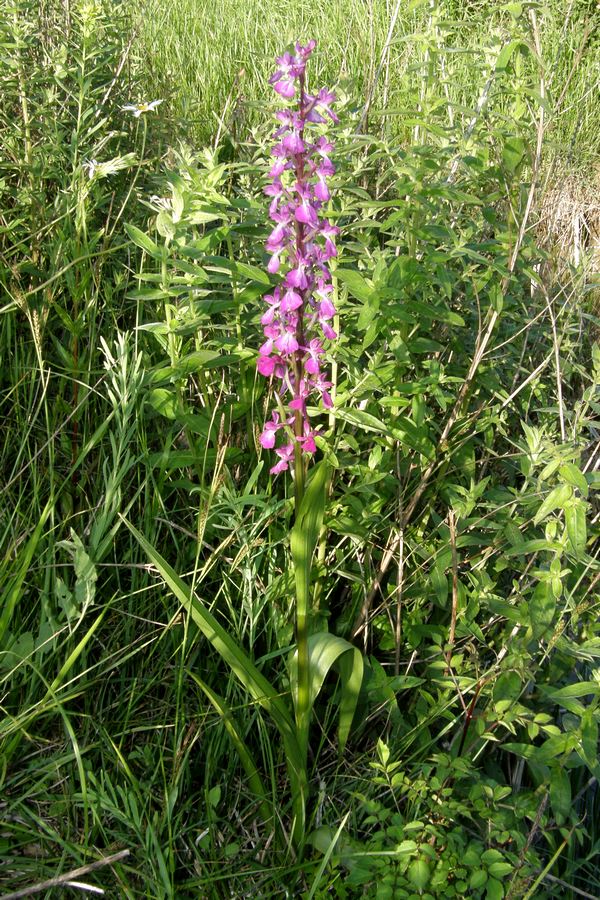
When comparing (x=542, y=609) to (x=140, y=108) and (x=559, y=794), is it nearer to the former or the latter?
(x=559, y=794)

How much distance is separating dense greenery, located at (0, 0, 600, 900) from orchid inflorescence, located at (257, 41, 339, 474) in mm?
178

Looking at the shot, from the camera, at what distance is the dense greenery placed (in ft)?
4.91

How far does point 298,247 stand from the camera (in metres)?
1.34

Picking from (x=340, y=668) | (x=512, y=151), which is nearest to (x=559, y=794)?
(x=340, y=668)

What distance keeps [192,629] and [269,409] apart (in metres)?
0.57

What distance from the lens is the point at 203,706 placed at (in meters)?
1.68

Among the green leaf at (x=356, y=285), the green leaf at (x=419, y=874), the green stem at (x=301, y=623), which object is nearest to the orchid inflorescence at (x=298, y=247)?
the green stem at (x=301, y=623)

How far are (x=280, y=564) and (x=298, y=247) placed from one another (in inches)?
31.5

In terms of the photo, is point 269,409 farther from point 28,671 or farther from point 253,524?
point 28,671

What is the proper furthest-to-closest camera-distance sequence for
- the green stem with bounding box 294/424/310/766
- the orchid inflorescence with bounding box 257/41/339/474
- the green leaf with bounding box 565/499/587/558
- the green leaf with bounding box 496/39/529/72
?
the green leaf with bounding box 496/39/529/72, the green leaf with bounding box 565/499/587/558, the green stem with bounding box 294/424/310/766, the orchid inflorescence with bounding box 257/41/339/474

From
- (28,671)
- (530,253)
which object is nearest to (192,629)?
(28,671)

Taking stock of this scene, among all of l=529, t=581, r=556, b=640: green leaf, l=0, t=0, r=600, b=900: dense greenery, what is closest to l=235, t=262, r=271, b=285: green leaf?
l=0, t=0, r=600, b=900: dense greenery

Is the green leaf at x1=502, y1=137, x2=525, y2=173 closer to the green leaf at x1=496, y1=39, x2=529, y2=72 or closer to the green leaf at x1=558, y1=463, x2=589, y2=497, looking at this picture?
the green leaf at x1=496, y1=39, x2=529, y2=72

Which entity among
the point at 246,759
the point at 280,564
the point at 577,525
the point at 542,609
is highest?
the point at 577,525
